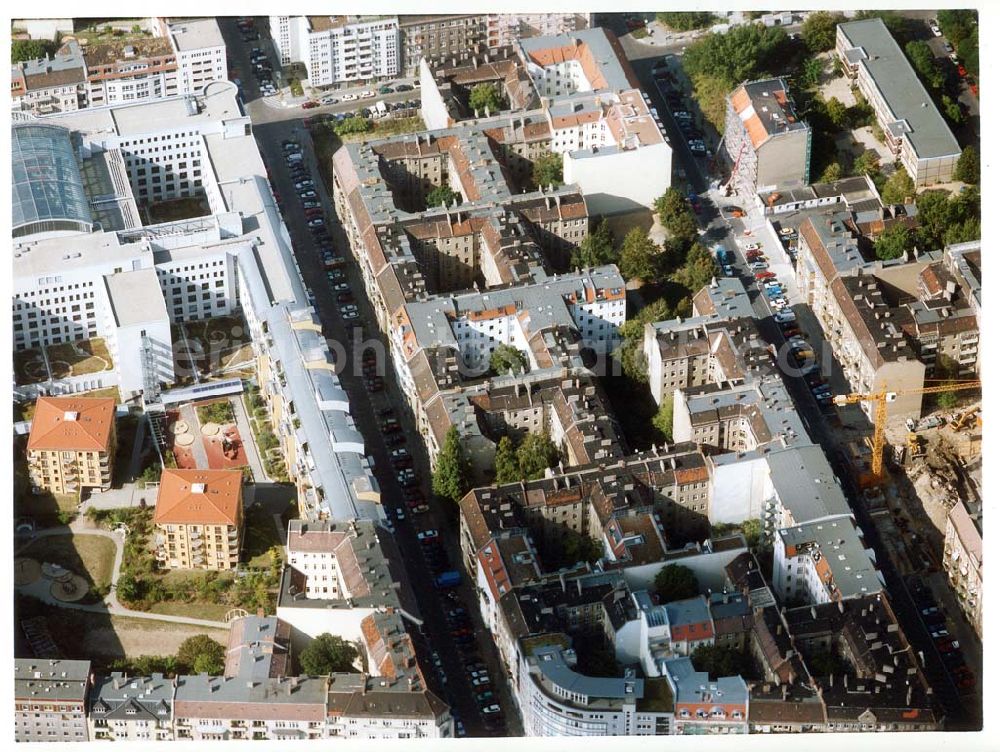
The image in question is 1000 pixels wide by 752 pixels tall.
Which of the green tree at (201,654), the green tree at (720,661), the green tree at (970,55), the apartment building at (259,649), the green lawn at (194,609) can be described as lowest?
the green tree at (201,654)

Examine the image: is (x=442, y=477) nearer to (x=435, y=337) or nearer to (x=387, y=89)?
(x=435, y=337)

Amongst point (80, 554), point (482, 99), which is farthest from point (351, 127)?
point (80, 554)

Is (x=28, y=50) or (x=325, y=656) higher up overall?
(x=28, y=50)

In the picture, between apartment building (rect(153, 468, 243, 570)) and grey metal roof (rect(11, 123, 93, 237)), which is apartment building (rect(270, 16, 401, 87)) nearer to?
grey metal roof (rect(11, 123, 93, 237))

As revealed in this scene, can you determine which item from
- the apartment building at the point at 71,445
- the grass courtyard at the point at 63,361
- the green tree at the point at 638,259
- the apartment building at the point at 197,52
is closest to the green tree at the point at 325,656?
the apartment building at the point at 71,445

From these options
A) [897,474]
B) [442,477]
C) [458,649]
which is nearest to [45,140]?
[442,477]

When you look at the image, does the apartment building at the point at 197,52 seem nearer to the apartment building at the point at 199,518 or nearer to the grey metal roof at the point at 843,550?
the apartment building at the point at 199,518

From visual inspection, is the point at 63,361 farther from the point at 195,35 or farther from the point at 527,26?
the point at 527,26
